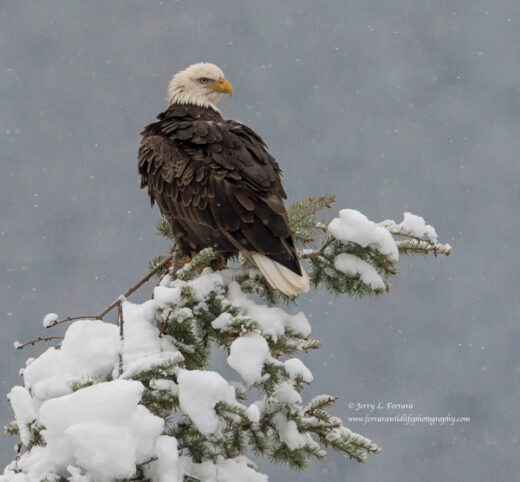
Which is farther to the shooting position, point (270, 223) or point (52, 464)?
point (270, 223)

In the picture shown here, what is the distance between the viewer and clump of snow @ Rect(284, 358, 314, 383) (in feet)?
9.25

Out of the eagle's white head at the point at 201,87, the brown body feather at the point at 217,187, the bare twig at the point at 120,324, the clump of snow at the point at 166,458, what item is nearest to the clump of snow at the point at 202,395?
the clump of snow at the point at 166,458

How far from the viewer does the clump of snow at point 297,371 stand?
282 cm

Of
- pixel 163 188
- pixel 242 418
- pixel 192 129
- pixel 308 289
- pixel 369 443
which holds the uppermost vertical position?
pixel 192 129

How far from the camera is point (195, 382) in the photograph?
7.72 feet

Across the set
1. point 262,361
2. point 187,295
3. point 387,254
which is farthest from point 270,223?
point 262,361

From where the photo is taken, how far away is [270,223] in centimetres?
358

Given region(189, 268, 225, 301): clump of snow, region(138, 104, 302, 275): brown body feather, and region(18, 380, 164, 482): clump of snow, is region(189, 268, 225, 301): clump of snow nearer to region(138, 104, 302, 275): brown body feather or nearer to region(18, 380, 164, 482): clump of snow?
region(138, 104, 302, 275): brown body feather

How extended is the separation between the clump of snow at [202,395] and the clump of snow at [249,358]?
0.18 m

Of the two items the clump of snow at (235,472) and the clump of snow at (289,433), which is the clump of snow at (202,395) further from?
the clump of snow at (289,433)

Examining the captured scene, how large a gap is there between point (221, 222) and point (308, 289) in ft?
2.33

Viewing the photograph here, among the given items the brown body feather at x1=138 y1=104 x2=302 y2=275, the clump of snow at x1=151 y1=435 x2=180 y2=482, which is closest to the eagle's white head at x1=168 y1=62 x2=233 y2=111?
the brown body feather at x1=138 y1=104 x2=302 y2=275

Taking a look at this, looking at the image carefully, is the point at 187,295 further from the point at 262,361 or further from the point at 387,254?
the point at 387,254

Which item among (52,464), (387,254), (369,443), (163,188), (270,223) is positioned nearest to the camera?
(52,464)
